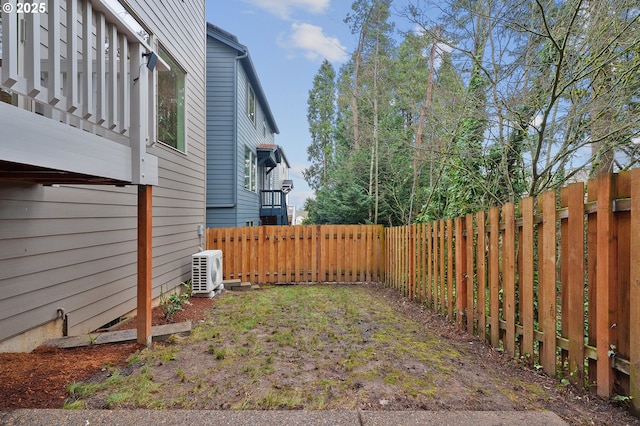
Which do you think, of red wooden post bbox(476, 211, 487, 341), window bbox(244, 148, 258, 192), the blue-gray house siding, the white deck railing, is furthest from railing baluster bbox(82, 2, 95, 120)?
window bbox(244, 148, 258, 192)

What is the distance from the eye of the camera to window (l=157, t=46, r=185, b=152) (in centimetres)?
525

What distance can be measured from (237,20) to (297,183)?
14.5 metres

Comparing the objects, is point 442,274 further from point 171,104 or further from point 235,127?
point 235,127

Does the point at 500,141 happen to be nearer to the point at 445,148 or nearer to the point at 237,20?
the point at 445,148

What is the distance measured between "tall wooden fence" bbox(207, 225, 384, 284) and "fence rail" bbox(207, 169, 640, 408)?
2482 millimetres

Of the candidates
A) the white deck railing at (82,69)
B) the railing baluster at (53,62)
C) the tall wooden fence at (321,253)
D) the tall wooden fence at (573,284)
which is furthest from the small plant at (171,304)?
the tall wooden fence at (573,284)

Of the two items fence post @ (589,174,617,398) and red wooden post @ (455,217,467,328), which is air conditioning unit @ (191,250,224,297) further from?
fence post @ (589,174,617,398)

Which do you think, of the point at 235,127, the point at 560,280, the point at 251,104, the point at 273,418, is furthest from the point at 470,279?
the point at 251,104

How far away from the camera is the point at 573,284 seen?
93.0 inches

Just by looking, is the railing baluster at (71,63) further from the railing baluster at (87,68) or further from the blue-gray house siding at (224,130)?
the blue-gray house siding at (224,130)

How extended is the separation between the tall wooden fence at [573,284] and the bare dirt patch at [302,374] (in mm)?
180

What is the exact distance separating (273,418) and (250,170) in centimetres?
1154

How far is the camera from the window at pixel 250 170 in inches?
480

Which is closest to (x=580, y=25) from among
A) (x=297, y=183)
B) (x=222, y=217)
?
(x=222, y=217)
